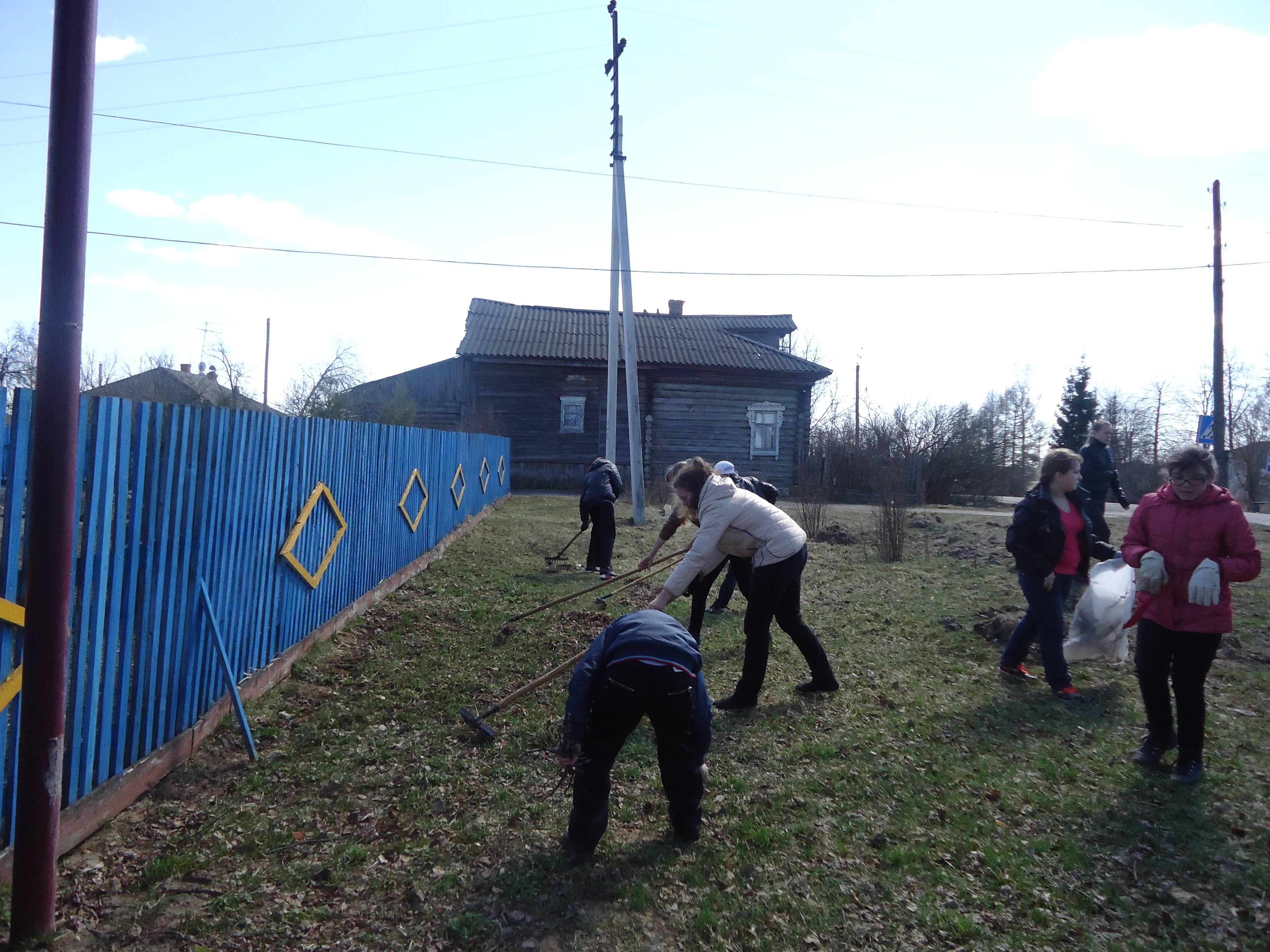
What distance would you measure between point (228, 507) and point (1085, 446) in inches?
346

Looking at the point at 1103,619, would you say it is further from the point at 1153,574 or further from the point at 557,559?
the point at 557,559

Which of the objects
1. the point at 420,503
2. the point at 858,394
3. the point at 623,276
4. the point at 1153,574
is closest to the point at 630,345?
the point at 623,276

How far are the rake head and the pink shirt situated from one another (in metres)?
3.96

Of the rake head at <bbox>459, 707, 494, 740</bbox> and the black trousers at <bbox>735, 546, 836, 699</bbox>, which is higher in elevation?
the black trousers at <bbox>735, 546, 836, 699</bbox>

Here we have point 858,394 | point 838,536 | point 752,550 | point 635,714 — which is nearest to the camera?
point 635,714

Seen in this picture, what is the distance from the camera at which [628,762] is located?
170 inches

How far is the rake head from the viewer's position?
15.1 feet

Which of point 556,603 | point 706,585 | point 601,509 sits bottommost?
point 556,603

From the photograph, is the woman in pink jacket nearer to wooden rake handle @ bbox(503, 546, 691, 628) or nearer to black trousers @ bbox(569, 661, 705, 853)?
black trousers @ bbox(569, 661, 705, 853)

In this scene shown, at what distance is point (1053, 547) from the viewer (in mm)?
5379

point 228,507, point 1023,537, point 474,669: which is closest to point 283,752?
point 228,507

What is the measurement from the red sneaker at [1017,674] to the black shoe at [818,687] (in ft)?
4.64

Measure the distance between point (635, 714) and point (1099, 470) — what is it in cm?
772

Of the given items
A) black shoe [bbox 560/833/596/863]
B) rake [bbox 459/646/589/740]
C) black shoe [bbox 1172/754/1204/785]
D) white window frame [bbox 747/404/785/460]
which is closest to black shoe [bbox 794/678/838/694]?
rake [bbox 459/646/589/740]
